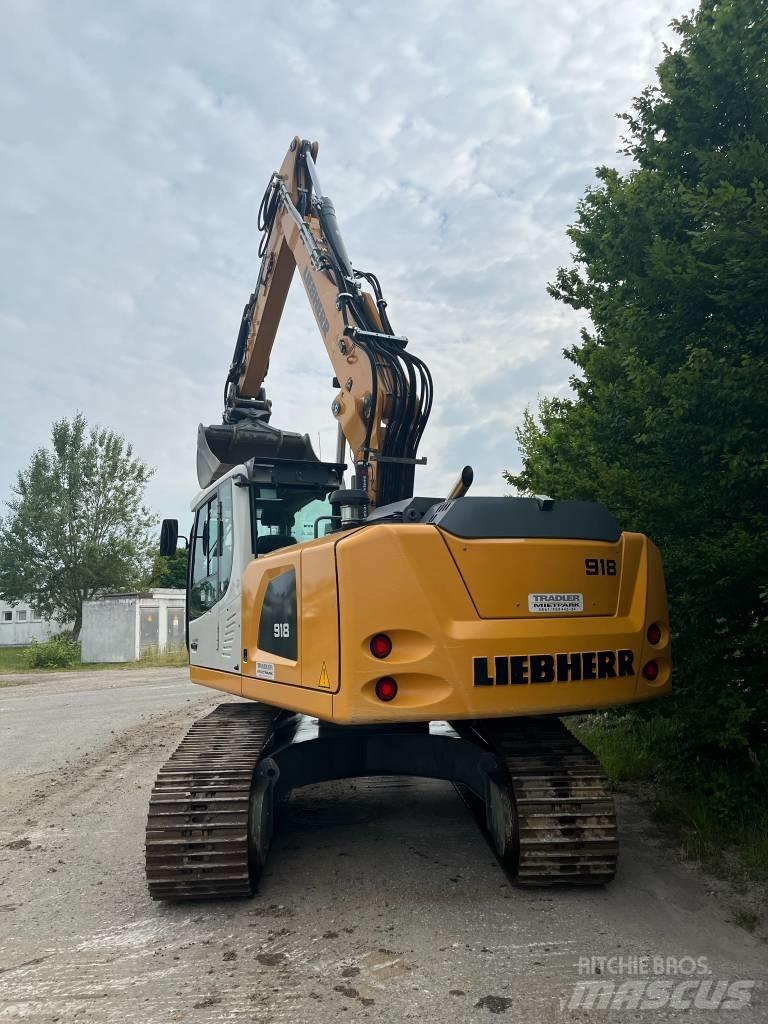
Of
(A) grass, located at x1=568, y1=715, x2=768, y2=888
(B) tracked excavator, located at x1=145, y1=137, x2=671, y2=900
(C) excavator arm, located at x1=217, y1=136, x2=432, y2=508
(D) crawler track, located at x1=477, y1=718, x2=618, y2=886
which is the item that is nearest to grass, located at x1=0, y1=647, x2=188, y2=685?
(C) excavator arm, located at x1=217, y1=136, x2=432, y2=508

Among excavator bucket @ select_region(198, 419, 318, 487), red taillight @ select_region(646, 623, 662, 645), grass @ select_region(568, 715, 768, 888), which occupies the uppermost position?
excavator bucket @ select_region(198, 419, 318, 487)

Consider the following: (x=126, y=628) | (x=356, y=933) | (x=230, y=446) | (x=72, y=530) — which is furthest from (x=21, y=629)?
(x=356, y=933)

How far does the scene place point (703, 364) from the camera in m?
4.54

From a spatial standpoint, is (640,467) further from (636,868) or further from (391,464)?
(636,868)

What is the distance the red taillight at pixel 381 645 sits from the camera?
Answer: 12.3 ft

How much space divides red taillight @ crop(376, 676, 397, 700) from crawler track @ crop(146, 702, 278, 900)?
3.60 feet

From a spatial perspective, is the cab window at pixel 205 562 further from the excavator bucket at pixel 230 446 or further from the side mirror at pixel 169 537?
the excavator bucket at pixel 230 446

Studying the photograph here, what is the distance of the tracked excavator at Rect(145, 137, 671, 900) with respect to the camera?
379 centimetres

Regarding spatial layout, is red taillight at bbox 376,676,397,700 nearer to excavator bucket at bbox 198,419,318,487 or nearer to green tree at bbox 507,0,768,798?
green tree at bbox 507,0,768,798

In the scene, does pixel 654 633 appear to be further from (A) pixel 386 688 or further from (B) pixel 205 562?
(B) pixel 205 562

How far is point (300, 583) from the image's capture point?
419 cm

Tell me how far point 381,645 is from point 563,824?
140 centimetres

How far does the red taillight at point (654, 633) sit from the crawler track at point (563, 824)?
0.76m

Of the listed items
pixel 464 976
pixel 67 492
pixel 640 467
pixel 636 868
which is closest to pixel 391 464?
pixel 640 467
